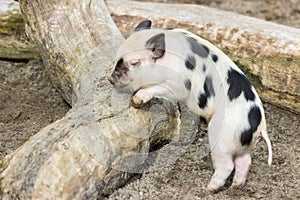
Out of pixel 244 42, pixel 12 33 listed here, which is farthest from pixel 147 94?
pixel 12 33

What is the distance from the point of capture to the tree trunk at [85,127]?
118 inches

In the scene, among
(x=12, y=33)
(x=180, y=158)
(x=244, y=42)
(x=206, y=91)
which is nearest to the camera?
(x=206, y=91)

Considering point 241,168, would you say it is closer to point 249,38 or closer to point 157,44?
point 157,44

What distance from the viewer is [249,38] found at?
14.6 feet

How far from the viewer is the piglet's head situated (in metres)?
3.20

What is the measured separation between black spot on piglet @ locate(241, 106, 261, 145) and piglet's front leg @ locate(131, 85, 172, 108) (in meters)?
0.46

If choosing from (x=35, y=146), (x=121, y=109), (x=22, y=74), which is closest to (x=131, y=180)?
(x=121, y=109)

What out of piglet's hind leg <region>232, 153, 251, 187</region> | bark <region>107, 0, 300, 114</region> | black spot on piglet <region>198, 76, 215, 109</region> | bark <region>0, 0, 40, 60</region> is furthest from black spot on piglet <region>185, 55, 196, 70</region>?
bark <region>0, 0, 40, 60</region>

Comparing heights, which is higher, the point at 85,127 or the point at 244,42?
the point at 85,127

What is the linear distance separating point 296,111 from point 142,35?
1.53 meters

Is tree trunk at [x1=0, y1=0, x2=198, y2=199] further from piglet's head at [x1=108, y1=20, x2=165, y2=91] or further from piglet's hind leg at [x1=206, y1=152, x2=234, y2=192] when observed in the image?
piglet's hind leg at [x1=206, y1=152, x2=234, y2=192]

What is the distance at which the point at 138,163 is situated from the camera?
3404 millimetres

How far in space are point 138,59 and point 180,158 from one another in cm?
83

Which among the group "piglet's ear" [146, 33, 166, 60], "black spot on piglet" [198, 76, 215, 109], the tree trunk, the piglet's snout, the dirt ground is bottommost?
the dirt ground
